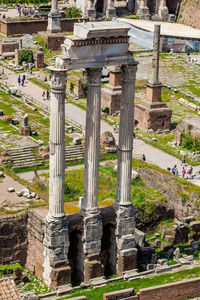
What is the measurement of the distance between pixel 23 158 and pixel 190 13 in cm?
4658

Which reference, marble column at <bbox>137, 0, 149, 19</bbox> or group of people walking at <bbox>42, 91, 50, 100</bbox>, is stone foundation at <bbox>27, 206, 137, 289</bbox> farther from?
marble column at <bbox>137, 0, 149, 19</bbox>

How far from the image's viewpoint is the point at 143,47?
259 ft

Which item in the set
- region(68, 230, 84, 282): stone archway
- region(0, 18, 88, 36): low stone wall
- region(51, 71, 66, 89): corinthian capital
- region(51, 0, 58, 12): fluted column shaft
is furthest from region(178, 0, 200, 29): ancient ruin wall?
region(51, 71, 66, 89): corinthian capital

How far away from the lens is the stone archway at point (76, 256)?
116ft

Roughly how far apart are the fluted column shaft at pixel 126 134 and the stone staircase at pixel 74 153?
13.3m

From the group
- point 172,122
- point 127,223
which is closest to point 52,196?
point 127,223

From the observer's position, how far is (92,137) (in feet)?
110

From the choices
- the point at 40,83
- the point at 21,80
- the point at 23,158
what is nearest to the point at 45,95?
the point at 40,83

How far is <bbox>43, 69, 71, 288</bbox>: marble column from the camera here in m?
32.3

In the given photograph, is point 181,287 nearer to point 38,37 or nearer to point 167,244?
point 167,244

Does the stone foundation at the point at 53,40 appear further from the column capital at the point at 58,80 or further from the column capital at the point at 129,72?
the column capital at the point at 58,80

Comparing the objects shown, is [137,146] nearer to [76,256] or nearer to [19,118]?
[19,118]

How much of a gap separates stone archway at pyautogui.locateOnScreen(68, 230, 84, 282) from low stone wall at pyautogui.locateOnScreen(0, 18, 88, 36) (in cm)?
4864

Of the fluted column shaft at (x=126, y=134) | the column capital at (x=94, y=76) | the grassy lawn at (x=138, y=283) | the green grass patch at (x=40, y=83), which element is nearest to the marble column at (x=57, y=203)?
the grassy lawn at (x=138, y=283)
